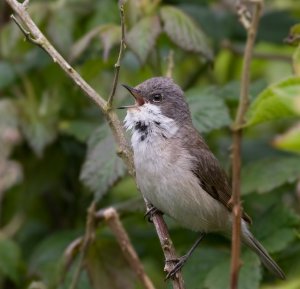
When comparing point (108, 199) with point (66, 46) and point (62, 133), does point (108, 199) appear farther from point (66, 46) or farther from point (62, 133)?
point (66, 46)

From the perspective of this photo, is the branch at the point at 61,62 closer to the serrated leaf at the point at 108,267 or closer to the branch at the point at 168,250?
the branch at the point at 168,250

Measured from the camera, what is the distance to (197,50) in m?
4.16

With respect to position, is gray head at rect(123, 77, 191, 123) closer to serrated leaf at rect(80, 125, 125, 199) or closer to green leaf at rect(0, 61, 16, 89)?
serrated leaf at rect(80, 125, 125, 199)

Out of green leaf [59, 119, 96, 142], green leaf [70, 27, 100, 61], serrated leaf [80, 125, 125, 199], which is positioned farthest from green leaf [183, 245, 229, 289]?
green leaf [70, 27, 100, 61]

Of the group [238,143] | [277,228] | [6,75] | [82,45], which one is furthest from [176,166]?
[238,143]

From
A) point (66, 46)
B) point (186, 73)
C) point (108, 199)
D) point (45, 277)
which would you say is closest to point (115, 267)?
point (45, 277)

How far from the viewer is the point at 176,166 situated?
3.95 meters

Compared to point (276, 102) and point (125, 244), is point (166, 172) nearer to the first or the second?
point (125, 244)

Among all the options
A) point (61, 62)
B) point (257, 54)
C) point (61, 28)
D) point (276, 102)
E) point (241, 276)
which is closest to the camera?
point (276, 102)

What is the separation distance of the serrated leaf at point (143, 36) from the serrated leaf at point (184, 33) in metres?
0.06

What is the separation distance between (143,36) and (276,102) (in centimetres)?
235

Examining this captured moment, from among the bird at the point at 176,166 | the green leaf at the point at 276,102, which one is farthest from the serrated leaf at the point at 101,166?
the green leaf at the point at 276,102

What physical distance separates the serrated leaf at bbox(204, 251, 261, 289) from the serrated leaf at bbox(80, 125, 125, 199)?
0.71 metres

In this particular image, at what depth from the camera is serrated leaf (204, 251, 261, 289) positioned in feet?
11.8
